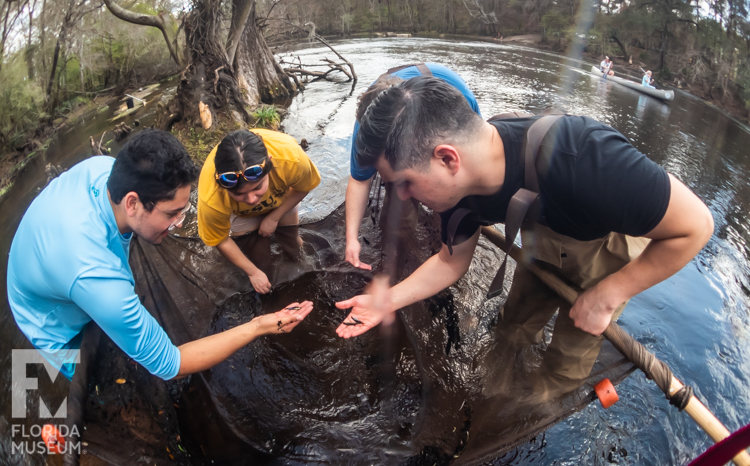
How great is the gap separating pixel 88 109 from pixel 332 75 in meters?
8.03

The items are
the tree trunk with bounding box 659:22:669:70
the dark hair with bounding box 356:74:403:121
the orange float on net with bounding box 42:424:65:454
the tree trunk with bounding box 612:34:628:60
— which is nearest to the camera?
the orange float on net with bounding box 42:424:65:454

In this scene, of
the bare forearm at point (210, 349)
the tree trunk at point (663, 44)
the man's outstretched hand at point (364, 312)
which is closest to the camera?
the bare forearm at point (210, 349)

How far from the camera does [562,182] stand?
4.61 feet

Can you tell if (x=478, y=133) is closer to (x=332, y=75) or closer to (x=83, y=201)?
(x=83, y=201)

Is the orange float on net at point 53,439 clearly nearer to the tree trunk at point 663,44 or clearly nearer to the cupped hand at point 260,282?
the cupped hand at point 260,282

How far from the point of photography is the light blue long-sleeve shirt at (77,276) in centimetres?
150

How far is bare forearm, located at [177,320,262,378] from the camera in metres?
1.90

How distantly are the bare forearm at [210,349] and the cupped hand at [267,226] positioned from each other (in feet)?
4.20

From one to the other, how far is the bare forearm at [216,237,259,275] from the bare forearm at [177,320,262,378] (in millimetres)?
956

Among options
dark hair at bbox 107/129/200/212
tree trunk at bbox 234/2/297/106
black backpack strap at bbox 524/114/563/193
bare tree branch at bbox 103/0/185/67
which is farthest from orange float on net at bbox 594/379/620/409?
bare tree branch at bbox 103/0/185/67

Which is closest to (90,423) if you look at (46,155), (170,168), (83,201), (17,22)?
(83,201)

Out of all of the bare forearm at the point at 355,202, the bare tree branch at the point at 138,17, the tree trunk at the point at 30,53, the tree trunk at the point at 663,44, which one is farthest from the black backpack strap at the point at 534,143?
the tree trunk at the point at 663,44

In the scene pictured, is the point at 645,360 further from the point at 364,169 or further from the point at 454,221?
the point at 364,169
